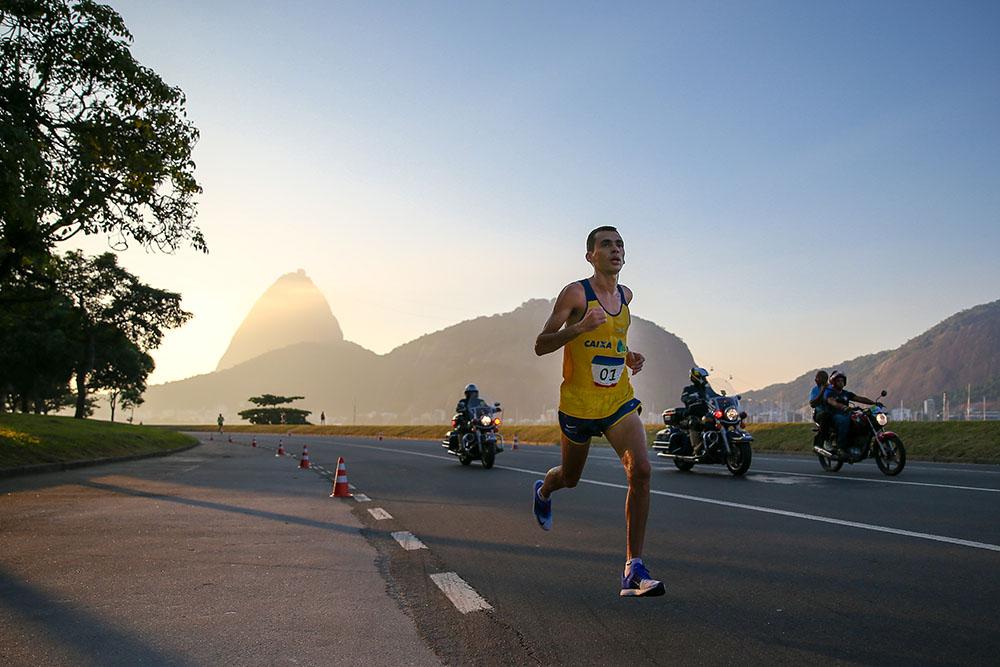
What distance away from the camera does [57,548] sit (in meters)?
6.75

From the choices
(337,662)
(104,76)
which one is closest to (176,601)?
Result: (337,662)

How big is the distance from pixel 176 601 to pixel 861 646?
380 centimetres

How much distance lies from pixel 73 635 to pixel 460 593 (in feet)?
6.99

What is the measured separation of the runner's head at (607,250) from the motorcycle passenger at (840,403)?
35.8 ft

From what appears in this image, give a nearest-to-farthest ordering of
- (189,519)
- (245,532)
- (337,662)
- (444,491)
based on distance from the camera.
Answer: (337,662)
(245,532)
(189,519)
(444,491)

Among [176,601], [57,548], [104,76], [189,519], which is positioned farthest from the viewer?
[104,76]

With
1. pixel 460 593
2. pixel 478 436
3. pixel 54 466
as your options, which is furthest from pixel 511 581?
pixel 54 466

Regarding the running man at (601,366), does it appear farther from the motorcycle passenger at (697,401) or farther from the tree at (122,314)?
the tree at (122,314)

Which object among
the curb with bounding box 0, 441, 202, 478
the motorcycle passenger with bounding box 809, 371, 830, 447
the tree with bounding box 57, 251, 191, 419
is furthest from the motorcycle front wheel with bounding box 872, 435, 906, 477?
the tree with bounding box 57, 251, 191, 419

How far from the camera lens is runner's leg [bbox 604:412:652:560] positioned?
4.79 metres

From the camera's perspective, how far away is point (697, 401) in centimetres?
1468

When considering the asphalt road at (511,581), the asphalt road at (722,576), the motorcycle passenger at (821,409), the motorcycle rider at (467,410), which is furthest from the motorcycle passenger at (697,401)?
the motorcycle rider at (467,410)

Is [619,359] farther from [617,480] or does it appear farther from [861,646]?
[617,480]

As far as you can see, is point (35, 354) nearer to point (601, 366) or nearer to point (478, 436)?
point (478, 436)
